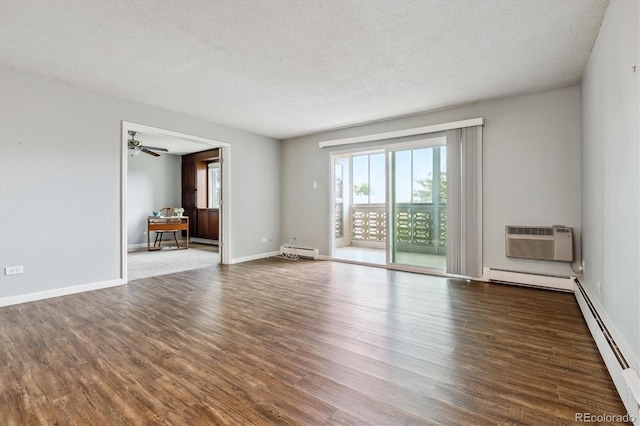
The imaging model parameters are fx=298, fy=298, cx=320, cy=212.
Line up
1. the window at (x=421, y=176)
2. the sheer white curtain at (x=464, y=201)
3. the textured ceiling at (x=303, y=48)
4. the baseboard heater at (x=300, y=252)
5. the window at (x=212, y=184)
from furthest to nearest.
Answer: the window at (x=212, y=184)
the baseboard heater at (x=300, y=252)
the window at (x=421, y=176)
the sheer white curtain at (x=464, y=201)
the textured ceiling at (x=303, y=48)

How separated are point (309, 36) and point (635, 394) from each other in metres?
3.07

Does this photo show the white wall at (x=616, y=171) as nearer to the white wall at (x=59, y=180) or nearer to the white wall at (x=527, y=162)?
the white wall at (x=527, y=162)

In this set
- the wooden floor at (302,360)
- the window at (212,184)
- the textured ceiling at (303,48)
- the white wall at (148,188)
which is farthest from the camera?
the window at (212,184)

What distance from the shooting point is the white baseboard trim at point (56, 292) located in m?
3.21

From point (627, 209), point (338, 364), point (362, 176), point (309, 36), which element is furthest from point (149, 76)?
point (362, 176)

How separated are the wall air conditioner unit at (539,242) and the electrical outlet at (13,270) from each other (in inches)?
228

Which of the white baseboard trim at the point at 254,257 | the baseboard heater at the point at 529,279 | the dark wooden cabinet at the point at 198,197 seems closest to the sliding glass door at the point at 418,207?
the baseboard heater at the point at 529,279

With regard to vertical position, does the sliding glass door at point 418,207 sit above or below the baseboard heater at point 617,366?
above

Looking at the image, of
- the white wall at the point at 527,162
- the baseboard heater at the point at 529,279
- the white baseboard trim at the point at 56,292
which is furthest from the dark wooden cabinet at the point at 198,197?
the baseboard heater at the point at 529,279

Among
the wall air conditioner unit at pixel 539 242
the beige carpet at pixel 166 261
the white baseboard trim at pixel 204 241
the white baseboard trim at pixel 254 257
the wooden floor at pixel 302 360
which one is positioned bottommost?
the wooden floor at pixel 302 360

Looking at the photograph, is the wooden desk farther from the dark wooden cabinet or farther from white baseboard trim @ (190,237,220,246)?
white baseboard trim @ (190,237,220,246)

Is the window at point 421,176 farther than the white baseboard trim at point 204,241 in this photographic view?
No

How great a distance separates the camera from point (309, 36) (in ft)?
8.43

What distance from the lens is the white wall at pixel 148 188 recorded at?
26.0 feet
